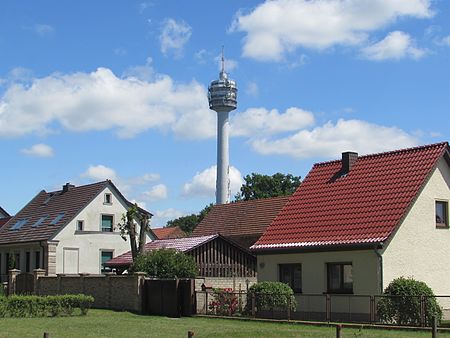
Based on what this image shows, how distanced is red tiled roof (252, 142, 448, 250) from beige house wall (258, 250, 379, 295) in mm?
552

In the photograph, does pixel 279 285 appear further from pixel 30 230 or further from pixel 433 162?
pixel 30 230

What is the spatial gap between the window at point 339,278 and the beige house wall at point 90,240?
2688 centimetres

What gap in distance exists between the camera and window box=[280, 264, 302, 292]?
32.0 metres

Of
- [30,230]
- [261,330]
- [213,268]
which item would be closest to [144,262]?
[213,268]

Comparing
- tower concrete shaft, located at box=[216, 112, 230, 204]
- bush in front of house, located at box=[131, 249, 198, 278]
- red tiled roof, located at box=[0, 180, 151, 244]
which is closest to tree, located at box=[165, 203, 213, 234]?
tower concrete shaft, located at box=[216, 112, 230, 204]

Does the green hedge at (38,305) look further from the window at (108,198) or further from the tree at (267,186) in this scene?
the tree at (267,186)

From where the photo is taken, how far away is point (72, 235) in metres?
53.6

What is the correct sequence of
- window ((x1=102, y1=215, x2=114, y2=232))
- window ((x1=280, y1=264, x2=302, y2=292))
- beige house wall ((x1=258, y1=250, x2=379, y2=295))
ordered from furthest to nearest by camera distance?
window ((x1=102, y1=215, x2=114, y2=232))
window ((x1=280, y1=264, x2=302, y2=292))
beige house wall ((x1=258, y1=250, x2=379, y2=295))

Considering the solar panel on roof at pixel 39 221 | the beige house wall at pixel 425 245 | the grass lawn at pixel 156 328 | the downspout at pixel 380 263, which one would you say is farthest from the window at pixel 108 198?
the downspout at pixel 380 263

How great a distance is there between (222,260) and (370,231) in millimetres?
14587

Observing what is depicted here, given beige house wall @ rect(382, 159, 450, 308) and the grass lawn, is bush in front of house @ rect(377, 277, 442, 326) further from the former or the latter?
the grass lawn

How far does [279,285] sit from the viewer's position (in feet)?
98.4

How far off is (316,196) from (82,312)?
1165cm

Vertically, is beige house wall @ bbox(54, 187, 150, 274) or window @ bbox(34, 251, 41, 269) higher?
beige house wall @ bbox(54, 187, 150, 274)
